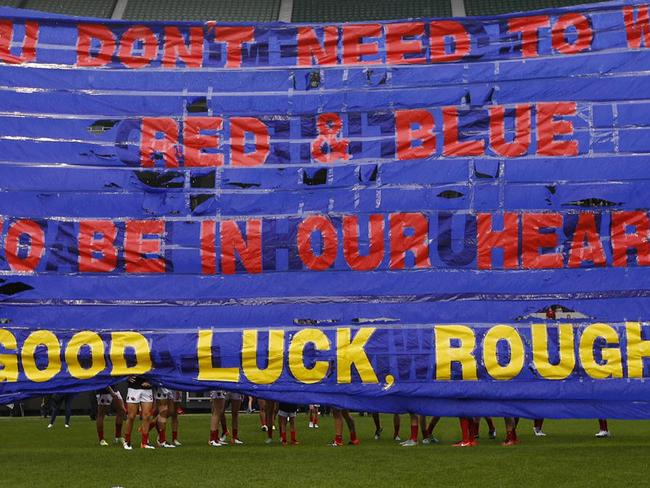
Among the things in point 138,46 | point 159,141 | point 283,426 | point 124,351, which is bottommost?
point 283,426

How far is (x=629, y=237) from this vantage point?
12188mm

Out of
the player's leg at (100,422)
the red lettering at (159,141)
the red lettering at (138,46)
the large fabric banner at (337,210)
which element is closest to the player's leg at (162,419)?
the player's leg at (100,422)

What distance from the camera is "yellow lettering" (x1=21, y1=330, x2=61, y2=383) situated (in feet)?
39.3

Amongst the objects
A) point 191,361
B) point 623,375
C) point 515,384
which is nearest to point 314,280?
point 191,361

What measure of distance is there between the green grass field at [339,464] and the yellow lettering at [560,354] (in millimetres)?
1300

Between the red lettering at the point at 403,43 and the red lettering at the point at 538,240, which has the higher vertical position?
the red lettering at the point at 403,43

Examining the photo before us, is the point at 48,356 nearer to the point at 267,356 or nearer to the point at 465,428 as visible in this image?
the point at 267,356

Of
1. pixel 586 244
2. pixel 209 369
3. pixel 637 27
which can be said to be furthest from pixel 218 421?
pixel 637 27

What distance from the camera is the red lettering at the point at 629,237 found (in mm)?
12148

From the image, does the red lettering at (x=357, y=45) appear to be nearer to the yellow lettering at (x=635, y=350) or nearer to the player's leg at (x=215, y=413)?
the yellow lettering at (x=635, y=350)

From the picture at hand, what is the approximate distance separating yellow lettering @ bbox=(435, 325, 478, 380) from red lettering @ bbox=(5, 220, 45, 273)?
5.10 metres

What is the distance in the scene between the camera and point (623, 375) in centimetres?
1179

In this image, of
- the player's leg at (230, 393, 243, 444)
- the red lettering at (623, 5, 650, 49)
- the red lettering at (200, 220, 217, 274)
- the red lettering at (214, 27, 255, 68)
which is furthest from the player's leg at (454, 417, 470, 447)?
the red lettering at (214, 27, 255, 68)

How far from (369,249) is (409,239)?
0.52 meters
